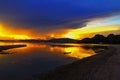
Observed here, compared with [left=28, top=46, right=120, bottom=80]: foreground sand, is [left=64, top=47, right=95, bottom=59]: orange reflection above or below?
below

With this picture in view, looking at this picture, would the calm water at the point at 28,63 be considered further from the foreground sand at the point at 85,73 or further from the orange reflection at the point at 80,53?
the foreground sand at the point at 85,73

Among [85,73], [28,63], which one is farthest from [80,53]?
[85,73]

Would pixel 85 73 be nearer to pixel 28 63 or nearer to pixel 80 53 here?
pixel 28 63

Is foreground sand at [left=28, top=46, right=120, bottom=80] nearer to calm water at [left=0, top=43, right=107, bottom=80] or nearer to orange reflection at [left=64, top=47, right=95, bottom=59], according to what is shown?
calm water at [left=0, top=43, right=107, bottom=80]

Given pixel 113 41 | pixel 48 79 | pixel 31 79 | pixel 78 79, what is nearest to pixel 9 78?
pixel 31 79

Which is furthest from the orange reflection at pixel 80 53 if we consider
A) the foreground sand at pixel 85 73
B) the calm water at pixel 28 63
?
the foreground sand at pixel 85 73

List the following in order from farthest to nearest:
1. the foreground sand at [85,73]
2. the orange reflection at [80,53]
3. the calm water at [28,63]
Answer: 1. the orange reflection at [80,53]
2. the calm water at [28,63]
3. the foreground sand at [85,73]

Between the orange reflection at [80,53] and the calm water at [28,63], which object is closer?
the calm water at [28,63]

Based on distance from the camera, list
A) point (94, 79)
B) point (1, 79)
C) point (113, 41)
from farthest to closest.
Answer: point (113, 41), point (1, 79), point (94, 79)

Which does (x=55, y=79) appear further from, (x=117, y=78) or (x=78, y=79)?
(x=117, y=78)

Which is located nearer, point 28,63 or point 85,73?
point 85,73

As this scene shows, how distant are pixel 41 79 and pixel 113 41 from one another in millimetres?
169193

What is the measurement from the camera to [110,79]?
15.4 meters

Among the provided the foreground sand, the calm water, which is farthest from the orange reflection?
the foreground sand
